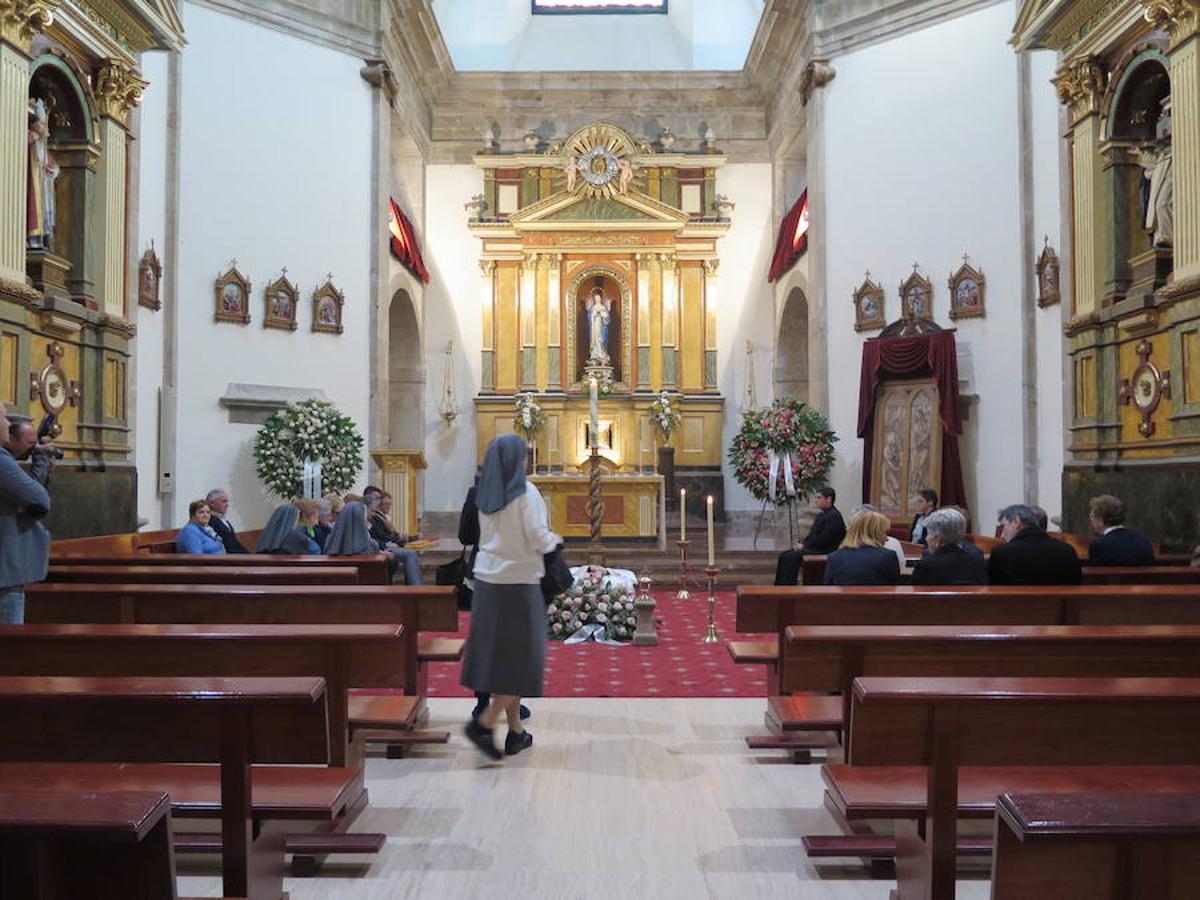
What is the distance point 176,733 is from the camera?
2.69 metres

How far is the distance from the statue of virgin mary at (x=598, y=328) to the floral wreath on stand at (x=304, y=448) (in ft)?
21.4

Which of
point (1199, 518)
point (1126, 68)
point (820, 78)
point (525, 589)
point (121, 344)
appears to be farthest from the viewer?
point (820, 78)

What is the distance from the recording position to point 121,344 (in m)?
9.40

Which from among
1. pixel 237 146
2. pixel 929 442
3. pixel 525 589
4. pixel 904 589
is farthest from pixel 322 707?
pixel 237 146

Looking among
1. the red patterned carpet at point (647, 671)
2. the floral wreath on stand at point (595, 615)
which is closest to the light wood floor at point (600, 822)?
the red patterned carpet at point (647, 671)

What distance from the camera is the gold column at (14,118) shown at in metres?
7.41

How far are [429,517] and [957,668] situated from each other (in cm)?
1561

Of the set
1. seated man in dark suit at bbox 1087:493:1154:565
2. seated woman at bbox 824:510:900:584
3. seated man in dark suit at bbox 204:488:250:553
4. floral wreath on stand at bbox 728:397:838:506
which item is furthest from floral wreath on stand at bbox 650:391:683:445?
seated woman at bbox 824:510:900:584

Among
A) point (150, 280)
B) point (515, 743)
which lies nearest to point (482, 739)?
point (515, 743)

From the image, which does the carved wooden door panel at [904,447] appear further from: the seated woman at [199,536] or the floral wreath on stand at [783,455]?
the seated woman at [199,536]

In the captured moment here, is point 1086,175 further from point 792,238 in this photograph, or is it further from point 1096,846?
point 1096,846

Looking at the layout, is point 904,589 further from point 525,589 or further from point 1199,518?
point 1199,518

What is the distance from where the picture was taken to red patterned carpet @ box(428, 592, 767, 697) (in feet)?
21.2

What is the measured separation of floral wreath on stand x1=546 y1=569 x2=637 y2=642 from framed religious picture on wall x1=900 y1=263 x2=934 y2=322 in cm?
669
